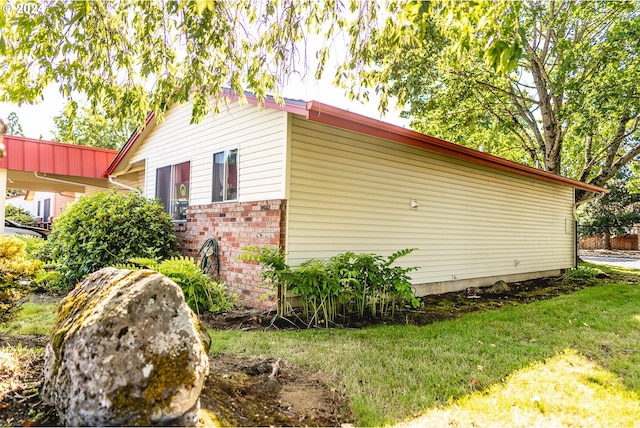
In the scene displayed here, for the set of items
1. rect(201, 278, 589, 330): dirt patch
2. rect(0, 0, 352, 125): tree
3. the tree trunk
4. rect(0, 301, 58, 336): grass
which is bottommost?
rect(201, 278, 589, 330): dirt patch

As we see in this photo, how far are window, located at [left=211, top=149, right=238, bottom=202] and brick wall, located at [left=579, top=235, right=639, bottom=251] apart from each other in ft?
94.5

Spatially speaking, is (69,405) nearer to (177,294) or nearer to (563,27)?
(177,294)

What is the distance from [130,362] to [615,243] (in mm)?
32070

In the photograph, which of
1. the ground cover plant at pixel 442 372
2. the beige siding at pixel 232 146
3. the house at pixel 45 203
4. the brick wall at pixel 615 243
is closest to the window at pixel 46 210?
the house at pixel 45 203

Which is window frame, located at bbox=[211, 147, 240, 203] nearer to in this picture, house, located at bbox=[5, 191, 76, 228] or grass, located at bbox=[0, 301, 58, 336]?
grass, located at bbox=[0, 301, 58, 336]

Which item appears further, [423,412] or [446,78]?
[446,78]

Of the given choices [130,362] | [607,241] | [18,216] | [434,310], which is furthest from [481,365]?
[607,241]

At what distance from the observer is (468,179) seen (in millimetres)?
8641

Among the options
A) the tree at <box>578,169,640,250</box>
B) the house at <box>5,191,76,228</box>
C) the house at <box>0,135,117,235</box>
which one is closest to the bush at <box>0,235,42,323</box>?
the house at <box>0,135,117,235</box>

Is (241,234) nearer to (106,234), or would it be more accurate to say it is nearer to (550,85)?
(106,234)

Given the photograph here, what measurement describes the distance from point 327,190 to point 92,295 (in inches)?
161

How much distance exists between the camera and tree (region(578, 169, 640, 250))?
82.6 feet

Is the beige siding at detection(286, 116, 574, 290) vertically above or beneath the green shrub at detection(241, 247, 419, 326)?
above

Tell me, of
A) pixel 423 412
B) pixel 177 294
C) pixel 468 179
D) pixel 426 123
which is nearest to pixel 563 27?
pixel 426 123
